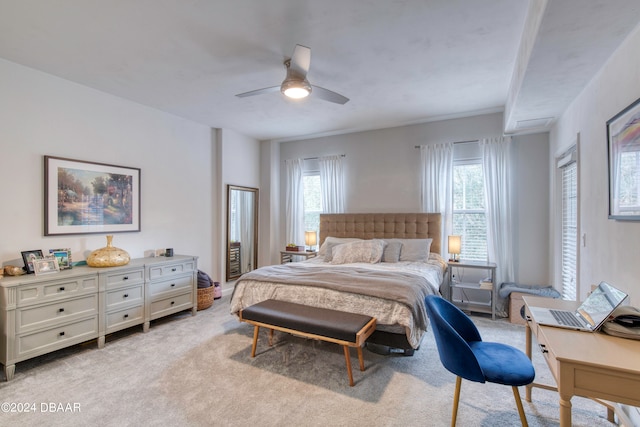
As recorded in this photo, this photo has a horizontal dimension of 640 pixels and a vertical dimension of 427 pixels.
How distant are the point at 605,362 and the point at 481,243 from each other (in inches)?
136

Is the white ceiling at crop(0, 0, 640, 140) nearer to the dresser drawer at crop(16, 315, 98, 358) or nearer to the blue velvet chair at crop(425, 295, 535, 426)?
the blue velvet chair at crop(425, 295, 535, 426)

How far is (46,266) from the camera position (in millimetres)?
2914

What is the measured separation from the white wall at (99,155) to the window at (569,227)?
199 inches

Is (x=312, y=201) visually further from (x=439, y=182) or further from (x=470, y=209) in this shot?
(x=470, y=209)

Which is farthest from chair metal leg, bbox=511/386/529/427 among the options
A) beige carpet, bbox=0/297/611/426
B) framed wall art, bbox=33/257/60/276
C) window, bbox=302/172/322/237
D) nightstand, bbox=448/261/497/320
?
window, bbox=302/172/322/237

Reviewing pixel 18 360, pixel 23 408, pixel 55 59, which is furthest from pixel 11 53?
pixel 23 408

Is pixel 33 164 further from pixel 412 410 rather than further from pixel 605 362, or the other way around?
pixel 605 362

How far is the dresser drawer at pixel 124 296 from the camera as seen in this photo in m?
3.21

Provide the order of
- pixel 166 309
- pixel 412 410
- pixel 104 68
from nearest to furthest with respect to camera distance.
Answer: pixel 412 410, pixel 104 68, pixel 166 309

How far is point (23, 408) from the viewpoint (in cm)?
215

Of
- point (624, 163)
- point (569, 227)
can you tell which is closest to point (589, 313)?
point (624, 163)

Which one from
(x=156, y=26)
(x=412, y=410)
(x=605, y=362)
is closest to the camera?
(x=605, y=362)

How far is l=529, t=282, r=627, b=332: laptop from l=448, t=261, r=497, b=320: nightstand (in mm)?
2133

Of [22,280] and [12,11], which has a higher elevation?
[12,11]
